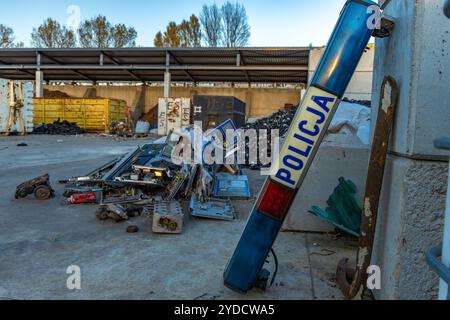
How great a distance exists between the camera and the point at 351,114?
6.80 m

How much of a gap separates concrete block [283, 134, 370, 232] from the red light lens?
1.75 meters

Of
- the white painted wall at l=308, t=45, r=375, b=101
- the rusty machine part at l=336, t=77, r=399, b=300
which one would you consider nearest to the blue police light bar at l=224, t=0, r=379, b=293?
the rusty machine part at l=336, t=77, r=399, b=300

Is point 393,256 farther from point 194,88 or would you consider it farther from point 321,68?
point 194,88

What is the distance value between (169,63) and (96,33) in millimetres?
17574

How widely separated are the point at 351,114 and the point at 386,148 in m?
4.76

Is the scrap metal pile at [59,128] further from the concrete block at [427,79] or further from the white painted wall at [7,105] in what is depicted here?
the concrete block at [427,79]

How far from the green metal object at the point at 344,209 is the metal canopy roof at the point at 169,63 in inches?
807

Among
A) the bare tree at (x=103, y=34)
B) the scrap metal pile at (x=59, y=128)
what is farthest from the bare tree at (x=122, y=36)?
the scrap metal pile at (x=59, y=128)

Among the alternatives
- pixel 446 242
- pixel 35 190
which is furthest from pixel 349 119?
pixel 446 242

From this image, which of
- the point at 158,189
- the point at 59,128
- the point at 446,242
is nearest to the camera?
the point at 446,242

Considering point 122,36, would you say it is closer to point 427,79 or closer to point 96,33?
point 96,33

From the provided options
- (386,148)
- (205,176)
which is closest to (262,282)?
(386,148)

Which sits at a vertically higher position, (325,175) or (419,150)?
(419,150)

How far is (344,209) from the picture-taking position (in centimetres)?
357
